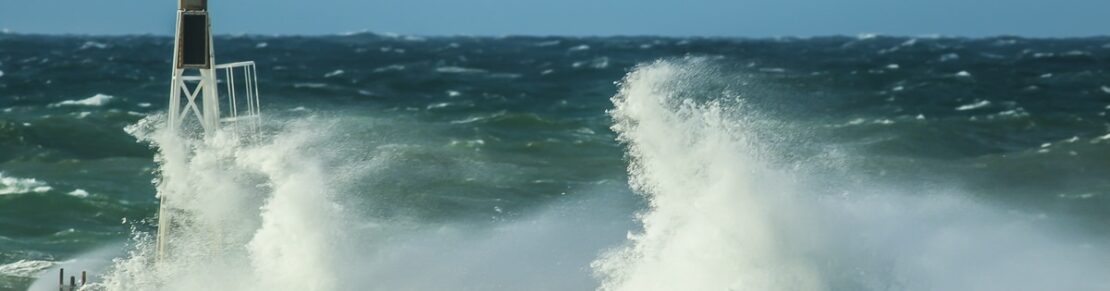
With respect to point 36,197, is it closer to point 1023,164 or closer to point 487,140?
point 487,140

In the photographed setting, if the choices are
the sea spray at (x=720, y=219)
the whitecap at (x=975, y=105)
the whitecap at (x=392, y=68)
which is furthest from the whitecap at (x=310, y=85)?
the sea spray at (x=720, y=219)

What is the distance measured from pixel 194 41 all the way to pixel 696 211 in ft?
21.8

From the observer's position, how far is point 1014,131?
196 ft

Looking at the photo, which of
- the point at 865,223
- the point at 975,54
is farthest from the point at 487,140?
the point at 975,54

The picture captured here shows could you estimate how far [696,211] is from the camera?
87.4 ft

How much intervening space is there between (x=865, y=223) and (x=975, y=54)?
77156 mm

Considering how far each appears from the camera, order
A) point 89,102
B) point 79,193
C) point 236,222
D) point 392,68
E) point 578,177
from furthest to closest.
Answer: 1. point 392,68
2. point 89,102
3. point 578,177
4. point 79,193
5. point 236,222

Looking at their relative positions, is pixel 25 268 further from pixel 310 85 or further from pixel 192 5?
pixel 310 85

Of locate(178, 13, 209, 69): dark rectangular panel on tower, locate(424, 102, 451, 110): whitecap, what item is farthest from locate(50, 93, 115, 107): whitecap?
locate(178, 13, 209, 69): dark rectangular panel on tower

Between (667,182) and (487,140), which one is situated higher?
(667,182)

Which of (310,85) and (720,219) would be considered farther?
(310,85)

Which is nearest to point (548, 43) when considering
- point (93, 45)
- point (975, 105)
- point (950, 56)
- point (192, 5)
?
point (93, 45)

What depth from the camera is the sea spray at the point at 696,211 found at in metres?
26.4

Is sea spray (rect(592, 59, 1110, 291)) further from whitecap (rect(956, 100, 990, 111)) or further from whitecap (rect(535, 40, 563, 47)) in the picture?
whitecap (rect(535, 40, 563, 47))
